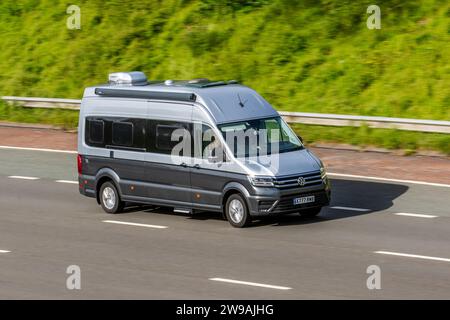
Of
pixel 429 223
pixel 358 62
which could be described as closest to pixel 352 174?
pixel 429 223

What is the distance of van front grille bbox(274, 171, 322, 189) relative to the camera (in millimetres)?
18188

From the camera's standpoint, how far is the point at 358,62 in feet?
97.0

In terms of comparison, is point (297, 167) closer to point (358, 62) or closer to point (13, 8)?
point (358, 62)

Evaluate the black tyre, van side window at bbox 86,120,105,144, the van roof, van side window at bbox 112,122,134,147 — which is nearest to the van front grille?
the van roof

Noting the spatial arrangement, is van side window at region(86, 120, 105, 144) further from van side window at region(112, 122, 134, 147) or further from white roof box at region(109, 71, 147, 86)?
white roof box at region(109, 71, 147, 86)

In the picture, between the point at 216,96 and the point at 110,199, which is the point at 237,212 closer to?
the point at 216,96

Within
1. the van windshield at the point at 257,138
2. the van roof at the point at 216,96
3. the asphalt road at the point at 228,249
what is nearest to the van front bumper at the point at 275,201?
the asphalt road at the point at 228,249

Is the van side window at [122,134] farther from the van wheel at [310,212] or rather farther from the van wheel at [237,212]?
the van wheel at [310,212]

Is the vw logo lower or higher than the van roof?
lower

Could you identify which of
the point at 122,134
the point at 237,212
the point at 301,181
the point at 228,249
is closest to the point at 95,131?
the point at 122,134

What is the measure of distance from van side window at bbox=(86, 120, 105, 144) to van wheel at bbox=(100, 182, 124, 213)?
864 millimetres

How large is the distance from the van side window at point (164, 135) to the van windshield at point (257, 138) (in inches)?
34.0

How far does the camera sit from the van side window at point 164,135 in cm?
1934
